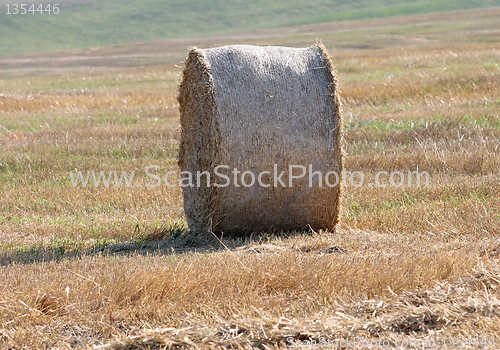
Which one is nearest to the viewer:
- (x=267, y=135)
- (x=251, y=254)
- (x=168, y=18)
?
(x=251, y=254)

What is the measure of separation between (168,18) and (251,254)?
4476 inches

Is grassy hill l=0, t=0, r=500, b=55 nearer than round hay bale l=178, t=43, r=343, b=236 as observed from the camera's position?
No

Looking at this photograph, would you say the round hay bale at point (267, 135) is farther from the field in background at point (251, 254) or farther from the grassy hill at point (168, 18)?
the grassy hill at point (168, 18)

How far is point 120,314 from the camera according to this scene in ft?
13.9

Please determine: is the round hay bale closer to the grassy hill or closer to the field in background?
the field in background

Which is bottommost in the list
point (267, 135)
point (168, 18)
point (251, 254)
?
point (251, 254)

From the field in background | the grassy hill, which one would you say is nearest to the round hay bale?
the field in background

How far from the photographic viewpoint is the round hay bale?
20.4 feet

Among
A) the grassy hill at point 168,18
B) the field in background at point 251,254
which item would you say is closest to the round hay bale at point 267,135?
the field in background at point 251,254

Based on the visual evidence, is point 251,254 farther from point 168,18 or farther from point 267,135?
point 168,18

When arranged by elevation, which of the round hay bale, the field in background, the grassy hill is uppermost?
the grassy hill

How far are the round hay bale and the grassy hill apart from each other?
88.7 meters

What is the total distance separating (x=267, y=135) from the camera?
6.23 meters

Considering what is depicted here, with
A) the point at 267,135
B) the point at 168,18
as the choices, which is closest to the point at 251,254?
the point at 267,135
